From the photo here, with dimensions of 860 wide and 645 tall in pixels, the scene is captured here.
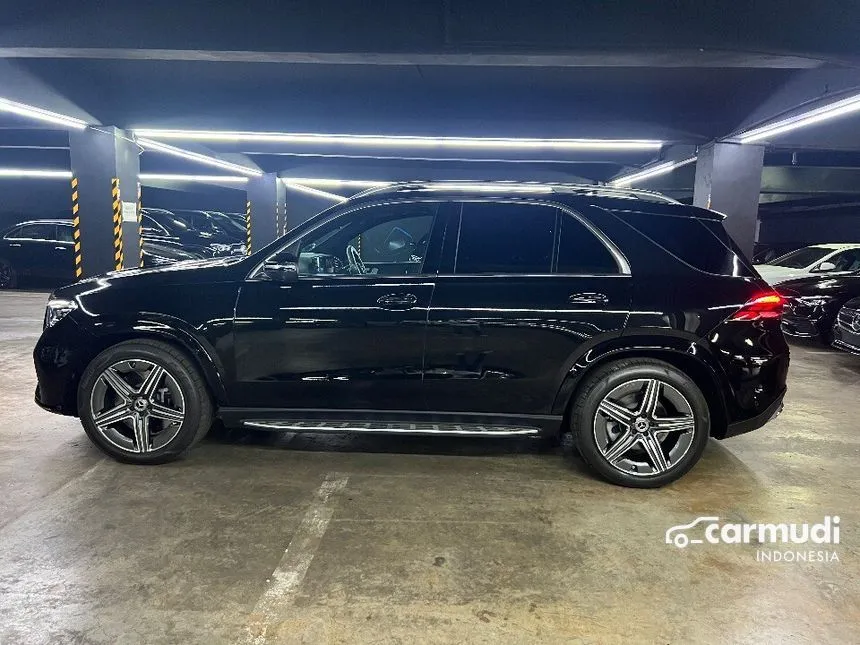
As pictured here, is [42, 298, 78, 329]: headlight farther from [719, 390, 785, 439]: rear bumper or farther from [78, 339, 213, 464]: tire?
[719, 390, 785, 439]: rear bumper

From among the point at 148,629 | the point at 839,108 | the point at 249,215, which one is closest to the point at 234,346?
the point at 148,629

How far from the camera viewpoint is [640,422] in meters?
3.43

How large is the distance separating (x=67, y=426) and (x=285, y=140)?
9.90 m

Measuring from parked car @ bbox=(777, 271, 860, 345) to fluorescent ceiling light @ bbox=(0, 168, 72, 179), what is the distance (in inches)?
847

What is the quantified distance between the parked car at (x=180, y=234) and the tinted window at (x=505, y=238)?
12897mm

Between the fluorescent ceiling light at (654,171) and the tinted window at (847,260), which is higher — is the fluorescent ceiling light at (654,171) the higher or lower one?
the higher one

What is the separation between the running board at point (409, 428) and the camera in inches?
137

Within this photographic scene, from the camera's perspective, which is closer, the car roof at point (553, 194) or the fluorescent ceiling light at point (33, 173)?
the car roof at point (553, 194)

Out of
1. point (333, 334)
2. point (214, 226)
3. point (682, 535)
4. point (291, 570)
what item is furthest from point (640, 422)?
point (214, 226)

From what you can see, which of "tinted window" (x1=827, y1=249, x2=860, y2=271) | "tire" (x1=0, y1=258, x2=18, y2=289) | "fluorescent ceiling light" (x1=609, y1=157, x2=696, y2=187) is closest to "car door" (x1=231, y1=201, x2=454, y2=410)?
"tinted window" (x1=827, y1=249, x2=860, y2=271)

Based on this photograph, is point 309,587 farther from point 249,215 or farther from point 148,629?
point 249,215

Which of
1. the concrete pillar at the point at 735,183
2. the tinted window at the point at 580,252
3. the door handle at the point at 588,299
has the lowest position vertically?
the door handle at the point at 588,299

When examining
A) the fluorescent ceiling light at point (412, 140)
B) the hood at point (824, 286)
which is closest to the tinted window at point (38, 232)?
the fluorescent ceiling light at point (412, 140)

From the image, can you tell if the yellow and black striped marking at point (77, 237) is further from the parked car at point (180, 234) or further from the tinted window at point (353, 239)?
the tinted window at point (353, 239)
